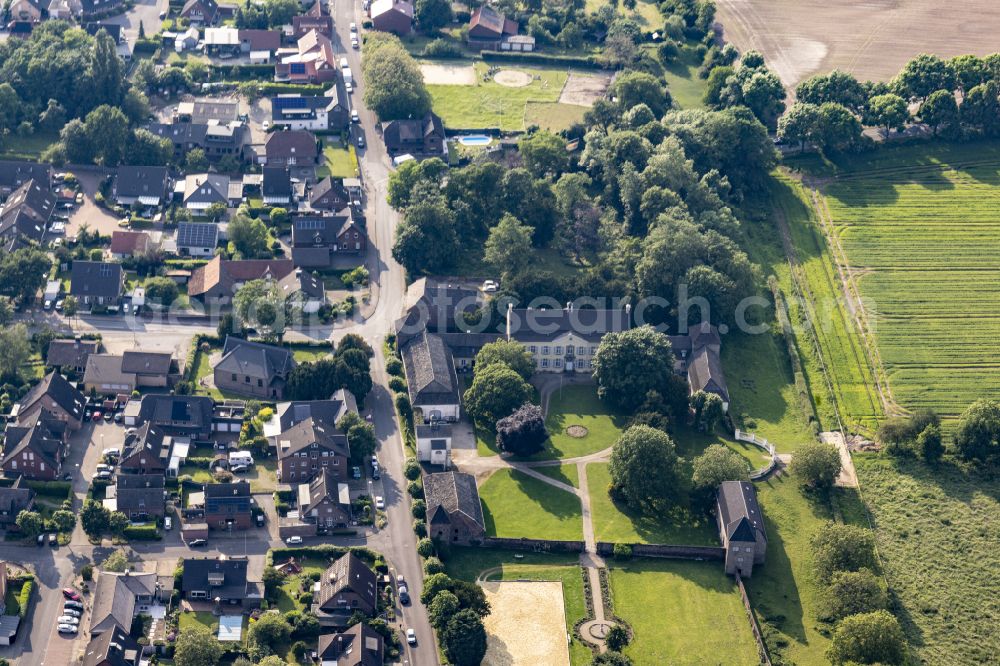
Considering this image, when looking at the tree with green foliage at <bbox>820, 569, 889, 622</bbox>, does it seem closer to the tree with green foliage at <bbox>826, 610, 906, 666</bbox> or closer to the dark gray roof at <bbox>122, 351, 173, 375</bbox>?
the tree with green foliage at <bbox>826, 610, 906, 666</bbox>

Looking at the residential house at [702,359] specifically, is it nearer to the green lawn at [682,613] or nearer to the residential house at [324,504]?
the green lawn at [682,613]

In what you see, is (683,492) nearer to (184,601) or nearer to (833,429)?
(833,429)

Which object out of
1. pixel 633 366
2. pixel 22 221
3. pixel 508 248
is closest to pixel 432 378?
pixel 633 366

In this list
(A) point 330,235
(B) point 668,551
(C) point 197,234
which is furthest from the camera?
(A) point 330,235

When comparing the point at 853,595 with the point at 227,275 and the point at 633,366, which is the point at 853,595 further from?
the point at 227,275

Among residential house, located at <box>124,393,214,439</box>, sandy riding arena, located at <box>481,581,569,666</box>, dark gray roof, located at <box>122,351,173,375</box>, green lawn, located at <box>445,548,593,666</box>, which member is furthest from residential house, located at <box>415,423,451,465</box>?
dark gray roof, located at <box>122,351,173,375</box>

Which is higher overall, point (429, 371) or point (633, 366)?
point (633, 366)
